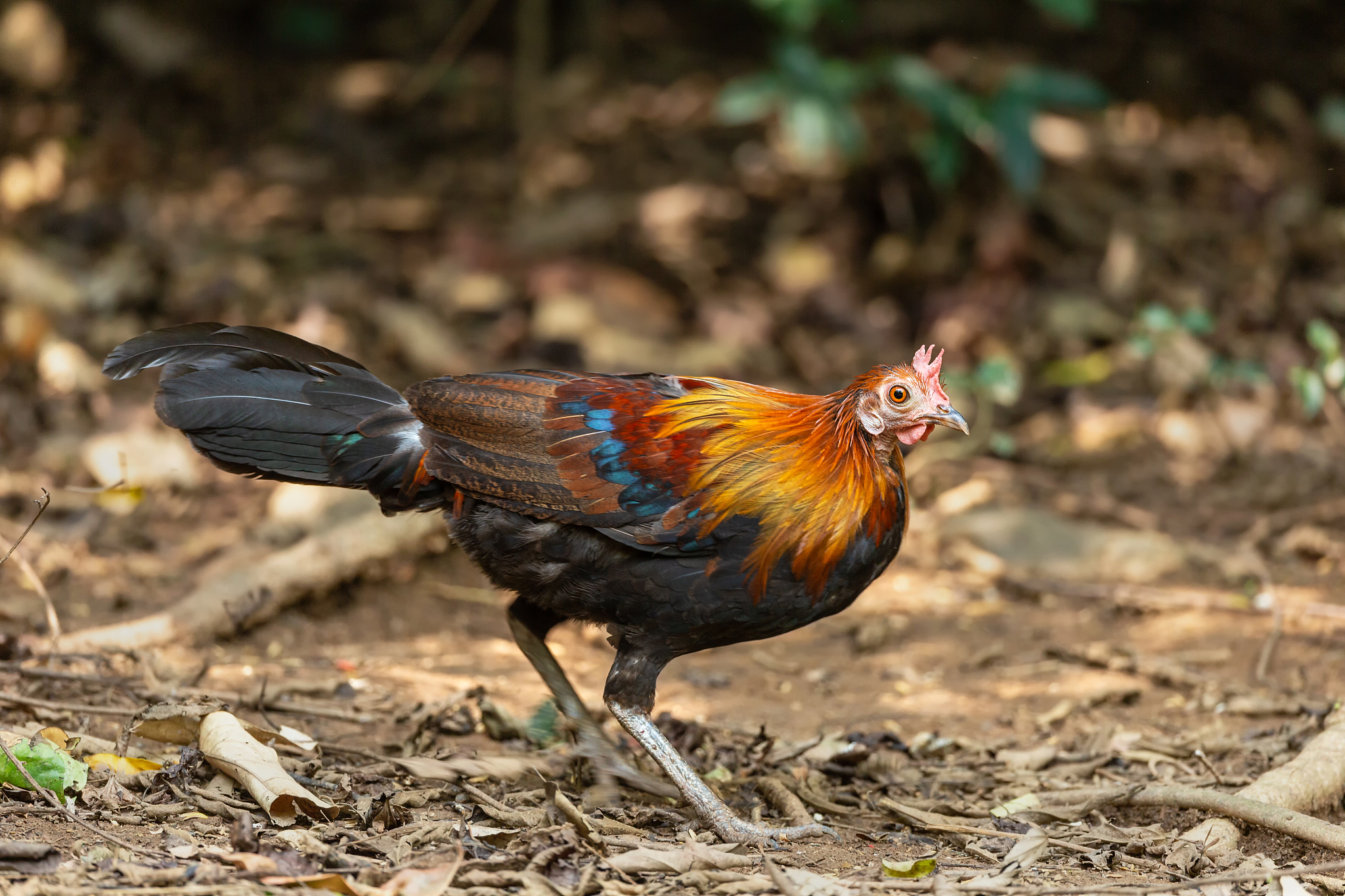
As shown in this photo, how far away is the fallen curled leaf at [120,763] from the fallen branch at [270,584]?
1.22 metres

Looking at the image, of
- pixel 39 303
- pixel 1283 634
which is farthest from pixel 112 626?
pixel 1283 634

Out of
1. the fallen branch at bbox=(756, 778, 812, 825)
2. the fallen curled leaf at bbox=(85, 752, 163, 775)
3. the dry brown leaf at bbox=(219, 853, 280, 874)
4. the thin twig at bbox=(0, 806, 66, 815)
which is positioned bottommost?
the fallen branch at bbox=(756, 778, 812, 825)

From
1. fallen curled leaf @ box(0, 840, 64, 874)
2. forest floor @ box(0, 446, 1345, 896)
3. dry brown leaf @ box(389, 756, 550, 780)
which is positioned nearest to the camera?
fallen curled leaf @ box(0, 840, 64, 874)

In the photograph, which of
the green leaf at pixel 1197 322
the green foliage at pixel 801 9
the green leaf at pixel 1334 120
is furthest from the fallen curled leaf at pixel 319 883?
the green leaf at pixel 1334 120

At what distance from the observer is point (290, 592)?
20.2 ft

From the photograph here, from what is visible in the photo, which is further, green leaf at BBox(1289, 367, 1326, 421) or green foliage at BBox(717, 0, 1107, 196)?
green foliage at BBox(717, 0, 1107, 196)

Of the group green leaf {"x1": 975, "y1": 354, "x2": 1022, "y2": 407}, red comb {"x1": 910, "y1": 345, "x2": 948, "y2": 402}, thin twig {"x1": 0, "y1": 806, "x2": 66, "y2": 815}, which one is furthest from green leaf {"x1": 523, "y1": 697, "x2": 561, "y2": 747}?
green leaf {"x1": 975, "y1": 354, "x2": 1022, "y2": 407}

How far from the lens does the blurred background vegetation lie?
29.3 ft

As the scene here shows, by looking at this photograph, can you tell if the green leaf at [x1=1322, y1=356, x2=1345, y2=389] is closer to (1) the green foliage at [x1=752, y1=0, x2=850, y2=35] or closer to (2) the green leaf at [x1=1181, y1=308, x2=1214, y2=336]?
(2) the green leaf at [x1=1181, y1=308, x2=1214, y2=336]

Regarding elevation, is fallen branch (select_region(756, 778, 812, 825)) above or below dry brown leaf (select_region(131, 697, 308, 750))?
below

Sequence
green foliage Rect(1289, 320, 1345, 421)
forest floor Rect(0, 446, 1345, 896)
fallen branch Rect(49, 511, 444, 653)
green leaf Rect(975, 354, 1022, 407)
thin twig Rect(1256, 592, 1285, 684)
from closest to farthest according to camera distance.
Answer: forest floor Rect(0, 446, 1345, 896), fallen branch Rect(49, 511, 444, 653), thin twig Rect(1256, 592, 1285, 684), green foliage Rect(1289, 320, 1345, 421), green leaf Rect(975, 354, 1022, 407)

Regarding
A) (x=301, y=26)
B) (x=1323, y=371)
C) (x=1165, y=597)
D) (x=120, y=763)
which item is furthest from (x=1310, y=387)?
(x=301, y=26)

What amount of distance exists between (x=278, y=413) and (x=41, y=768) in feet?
4.78

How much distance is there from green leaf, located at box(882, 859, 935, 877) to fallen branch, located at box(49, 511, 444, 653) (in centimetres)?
301
